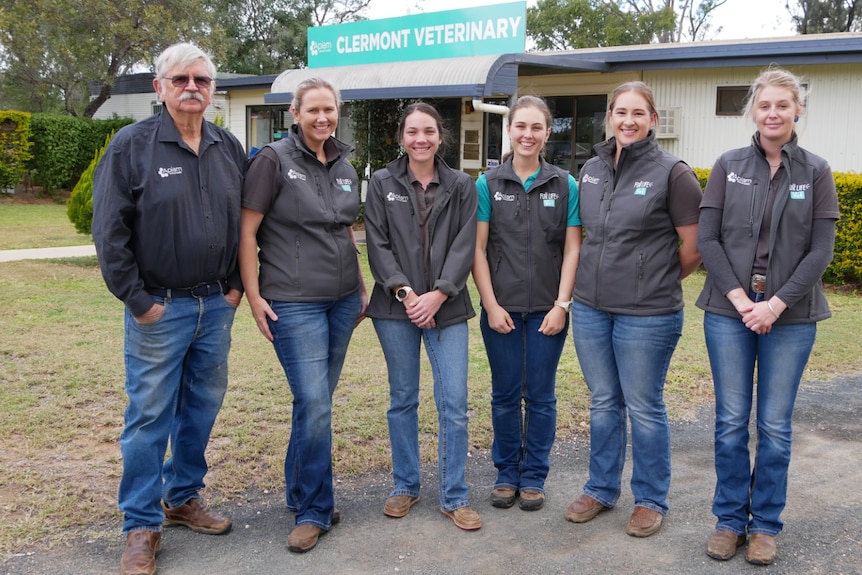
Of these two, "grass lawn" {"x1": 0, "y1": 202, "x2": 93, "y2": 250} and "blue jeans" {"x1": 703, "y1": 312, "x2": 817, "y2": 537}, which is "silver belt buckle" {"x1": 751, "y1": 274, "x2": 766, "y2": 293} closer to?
"blue jeans" {"x1": 703, "y1": 312, "x2": 817, "y2": 537}

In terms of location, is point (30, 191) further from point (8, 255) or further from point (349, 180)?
point (349, 180)

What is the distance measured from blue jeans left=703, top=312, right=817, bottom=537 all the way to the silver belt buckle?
159 mm

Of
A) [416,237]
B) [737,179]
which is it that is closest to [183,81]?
[416,237]

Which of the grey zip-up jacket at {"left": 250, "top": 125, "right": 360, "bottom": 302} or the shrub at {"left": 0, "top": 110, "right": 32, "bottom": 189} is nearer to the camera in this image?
the grey zip-up jacket at {"left": 250, "top": 125, "right": 360, "bottom": 302}

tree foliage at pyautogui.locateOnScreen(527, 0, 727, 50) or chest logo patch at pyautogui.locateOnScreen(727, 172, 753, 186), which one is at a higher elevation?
tree foliage at pyautogui.locateOnScreen(527, 0, 727, 50)

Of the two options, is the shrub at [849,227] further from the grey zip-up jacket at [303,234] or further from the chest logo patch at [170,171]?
the chest logo patch at [170,171]

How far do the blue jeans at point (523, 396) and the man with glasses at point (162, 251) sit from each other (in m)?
1.34

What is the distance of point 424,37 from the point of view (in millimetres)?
13852

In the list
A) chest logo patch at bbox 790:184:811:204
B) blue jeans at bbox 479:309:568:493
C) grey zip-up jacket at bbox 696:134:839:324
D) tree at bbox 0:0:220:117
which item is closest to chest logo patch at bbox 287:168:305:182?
blue jeans at bbox 479:309:568:493

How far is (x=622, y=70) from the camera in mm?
14305

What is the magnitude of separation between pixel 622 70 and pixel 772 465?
11771 millimetres

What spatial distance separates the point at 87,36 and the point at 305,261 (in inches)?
1024

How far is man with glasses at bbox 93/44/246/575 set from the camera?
3307 mm

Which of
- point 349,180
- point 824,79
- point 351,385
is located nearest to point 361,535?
point 349,180
